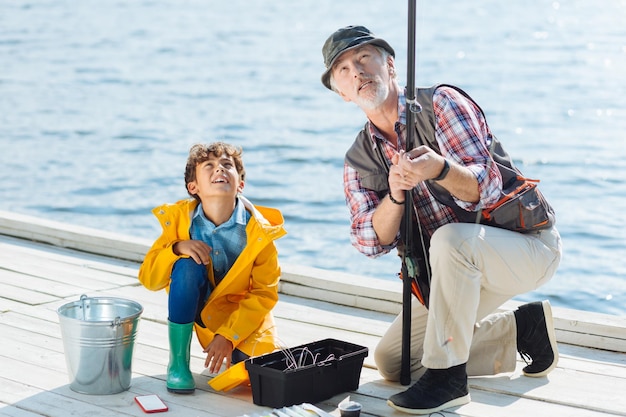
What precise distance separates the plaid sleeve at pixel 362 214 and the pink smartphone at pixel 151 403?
2.40ft

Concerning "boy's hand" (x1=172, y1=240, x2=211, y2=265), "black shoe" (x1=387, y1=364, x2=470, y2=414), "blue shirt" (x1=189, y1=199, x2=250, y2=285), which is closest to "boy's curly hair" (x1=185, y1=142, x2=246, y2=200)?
"blue shirt" (x1=189, y1=199, x2=250, y2=285)

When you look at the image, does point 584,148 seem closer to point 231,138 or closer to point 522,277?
point 231,138

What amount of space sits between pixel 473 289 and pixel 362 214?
429mm

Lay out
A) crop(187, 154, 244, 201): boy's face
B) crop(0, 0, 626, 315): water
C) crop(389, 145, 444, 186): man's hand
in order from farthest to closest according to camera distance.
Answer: crop(0, 0, 626, 315): water
crop(187, 154, 244, 201): boy's face
crop(389, 145, 444, 186): man's hand

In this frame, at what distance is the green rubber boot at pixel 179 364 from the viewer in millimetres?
3189

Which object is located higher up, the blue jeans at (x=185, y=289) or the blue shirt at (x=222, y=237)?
the blue shirt at (x=222, y=237)

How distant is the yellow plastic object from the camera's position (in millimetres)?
3160

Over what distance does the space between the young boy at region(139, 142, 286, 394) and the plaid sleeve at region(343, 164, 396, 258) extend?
0.25m

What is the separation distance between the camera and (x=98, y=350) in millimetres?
3115

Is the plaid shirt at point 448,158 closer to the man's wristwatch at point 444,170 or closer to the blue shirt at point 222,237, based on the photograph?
the man's wristwatch at point 444,170

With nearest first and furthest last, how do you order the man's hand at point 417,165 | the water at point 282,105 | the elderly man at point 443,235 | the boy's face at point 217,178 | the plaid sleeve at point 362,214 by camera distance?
the man's hand at point 417,165 → the elderly man at point 443,235 → the plaid sleeve at point 362,214 → the boy's face at point 217,178 → the water at point 282,105

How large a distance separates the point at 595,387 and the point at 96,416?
57.4 inches

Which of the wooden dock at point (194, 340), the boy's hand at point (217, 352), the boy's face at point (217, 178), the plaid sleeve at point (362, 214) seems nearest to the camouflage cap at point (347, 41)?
the plaid sleeve at point (362, 214)

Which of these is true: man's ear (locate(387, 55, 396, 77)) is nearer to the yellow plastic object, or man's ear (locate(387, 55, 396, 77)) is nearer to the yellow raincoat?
the yellow raincoat
